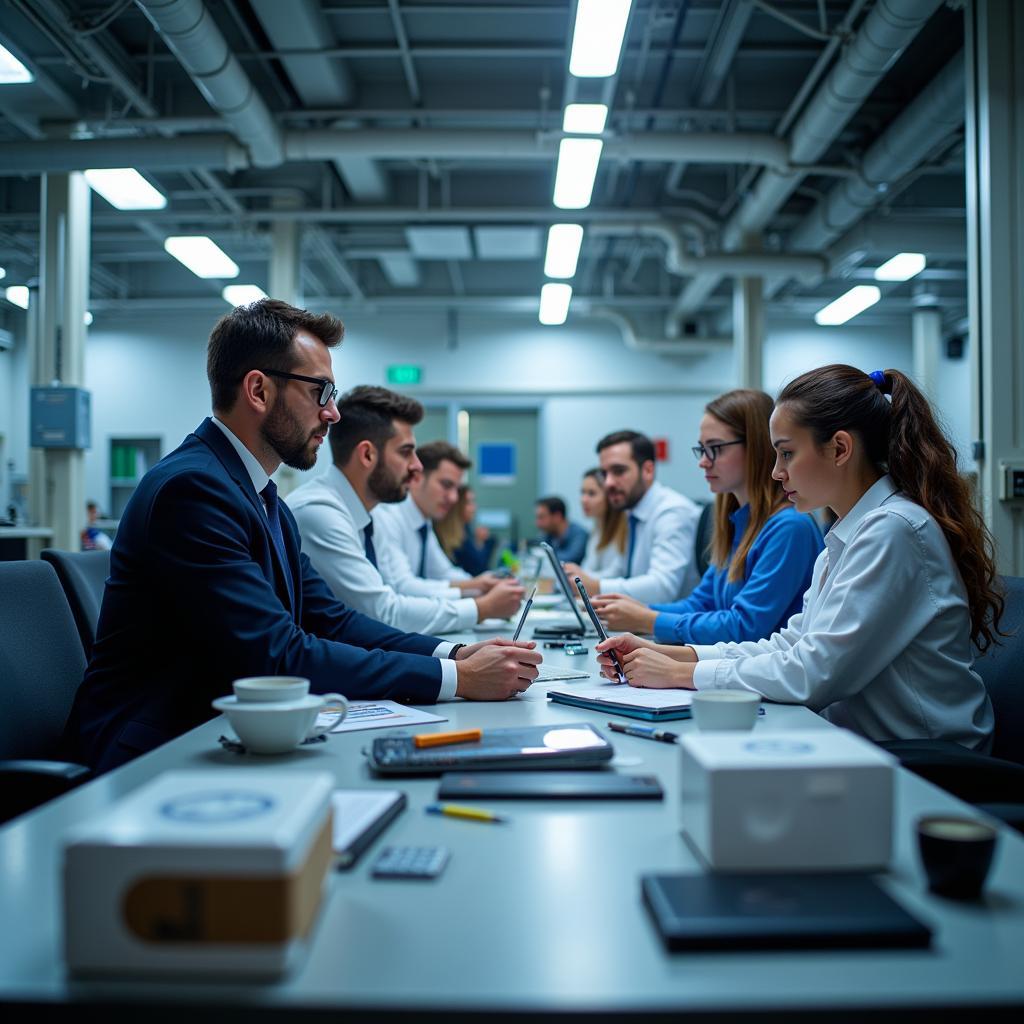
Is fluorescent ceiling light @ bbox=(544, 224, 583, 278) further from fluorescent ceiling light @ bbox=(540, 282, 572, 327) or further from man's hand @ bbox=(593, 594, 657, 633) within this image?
man's hand @ bbox=(593, 594, 657, 633)

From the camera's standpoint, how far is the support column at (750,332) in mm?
7211

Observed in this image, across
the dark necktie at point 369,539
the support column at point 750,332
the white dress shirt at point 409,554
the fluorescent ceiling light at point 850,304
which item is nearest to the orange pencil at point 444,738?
the dark necktie at point 369,539

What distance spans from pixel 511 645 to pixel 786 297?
8544 millimetres

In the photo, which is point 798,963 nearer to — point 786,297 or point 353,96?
point 353,96

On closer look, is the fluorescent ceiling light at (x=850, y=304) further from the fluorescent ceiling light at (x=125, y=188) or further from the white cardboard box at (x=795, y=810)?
the white cardboard box at (x=795, y=810)

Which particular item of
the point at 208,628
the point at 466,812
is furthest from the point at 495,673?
the point at 466,812

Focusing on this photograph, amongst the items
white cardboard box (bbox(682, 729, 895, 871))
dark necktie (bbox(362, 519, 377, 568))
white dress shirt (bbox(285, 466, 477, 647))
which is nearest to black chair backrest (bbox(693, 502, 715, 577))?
white dress shirt (bbox(285, 466, 477, 647))

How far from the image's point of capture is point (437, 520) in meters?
5.79

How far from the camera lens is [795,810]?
783mm

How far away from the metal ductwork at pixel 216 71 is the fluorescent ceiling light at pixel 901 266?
4638 millimetres

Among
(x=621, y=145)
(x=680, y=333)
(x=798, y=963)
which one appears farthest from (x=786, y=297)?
(x=798, y=963)

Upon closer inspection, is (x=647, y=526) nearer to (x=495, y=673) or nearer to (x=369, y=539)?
(x=369, y=539)

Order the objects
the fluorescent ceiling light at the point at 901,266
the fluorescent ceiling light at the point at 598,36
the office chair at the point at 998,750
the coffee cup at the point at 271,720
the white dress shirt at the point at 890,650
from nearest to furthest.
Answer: the coffee cup at the point at 271,720
the office chair at the point at 998,750
the white dress shirt at the point at 890,650
the fluorescent ceiling light at the point at 598,36
the fluorescent ceiling light at the point at 901,266

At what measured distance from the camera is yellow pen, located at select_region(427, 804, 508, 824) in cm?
98
